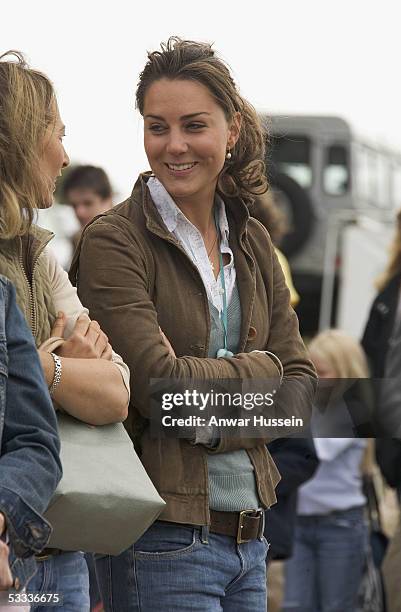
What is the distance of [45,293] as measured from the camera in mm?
3084

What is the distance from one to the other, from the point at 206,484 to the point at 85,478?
517 mm

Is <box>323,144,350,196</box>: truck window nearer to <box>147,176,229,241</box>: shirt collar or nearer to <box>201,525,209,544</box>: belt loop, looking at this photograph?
<box>147,176,229,241</box>: shirt collar

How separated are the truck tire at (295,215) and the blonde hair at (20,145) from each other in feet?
53.5

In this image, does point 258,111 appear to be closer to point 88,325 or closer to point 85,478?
point 88,325

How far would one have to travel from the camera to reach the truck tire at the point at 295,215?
64.0ft

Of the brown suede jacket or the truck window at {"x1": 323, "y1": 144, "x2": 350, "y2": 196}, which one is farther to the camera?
the truck window at {"x1": 323, "y1": 144, "x2": 350, "y2": 196}

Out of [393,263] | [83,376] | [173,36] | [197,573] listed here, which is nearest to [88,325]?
[83,376]

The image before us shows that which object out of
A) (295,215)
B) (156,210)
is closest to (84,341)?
(156,210)

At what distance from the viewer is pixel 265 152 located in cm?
383

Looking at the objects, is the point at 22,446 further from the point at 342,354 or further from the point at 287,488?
the point at 342,354

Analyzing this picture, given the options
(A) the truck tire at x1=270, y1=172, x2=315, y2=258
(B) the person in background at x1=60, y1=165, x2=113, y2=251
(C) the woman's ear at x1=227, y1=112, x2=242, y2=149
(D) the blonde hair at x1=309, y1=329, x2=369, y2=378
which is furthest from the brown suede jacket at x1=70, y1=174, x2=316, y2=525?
(A) the truck tire at x1=270, y1=172, x2=315, y2=258

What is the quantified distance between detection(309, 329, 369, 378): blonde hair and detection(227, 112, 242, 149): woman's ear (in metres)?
3.00

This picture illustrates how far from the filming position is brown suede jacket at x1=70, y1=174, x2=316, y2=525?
131 inches

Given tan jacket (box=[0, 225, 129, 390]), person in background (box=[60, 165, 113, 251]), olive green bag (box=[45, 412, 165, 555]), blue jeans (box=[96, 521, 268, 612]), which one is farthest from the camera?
person in background (box=[60, 165, 113, 251])
